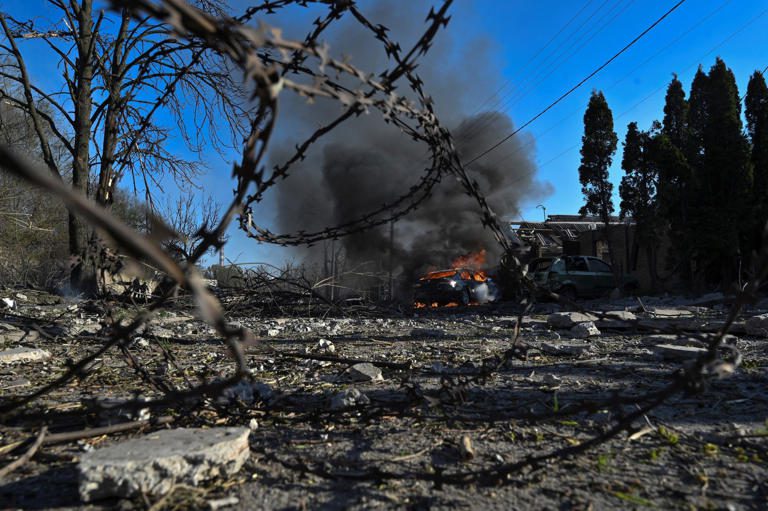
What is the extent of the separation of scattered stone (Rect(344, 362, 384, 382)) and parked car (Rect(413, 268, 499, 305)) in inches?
493

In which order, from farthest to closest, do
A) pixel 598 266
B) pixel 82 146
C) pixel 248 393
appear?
1. pixel 598 266
2. pixel 82 146
3. pixel 248 393

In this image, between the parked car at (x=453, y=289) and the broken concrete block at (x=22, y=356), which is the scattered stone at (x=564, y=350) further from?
the parked car at (x=453, y=289)

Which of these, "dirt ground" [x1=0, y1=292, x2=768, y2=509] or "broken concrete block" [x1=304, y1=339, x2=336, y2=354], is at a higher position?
"broken concrete block" [x1=304, y1=339, x2=336, y2=354]

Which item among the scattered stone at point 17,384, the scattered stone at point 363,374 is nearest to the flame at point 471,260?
the scattered stone at point 363,374

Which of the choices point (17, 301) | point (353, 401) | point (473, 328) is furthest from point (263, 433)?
point (17, 301)

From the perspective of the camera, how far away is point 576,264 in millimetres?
16844

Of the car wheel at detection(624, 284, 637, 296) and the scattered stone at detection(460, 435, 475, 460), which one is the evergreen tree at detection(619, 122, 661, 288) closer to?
the car wheel at detection(624, 284, 637, 296)

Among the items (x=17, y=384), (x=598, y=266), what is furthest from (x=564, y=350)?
(x=598, y=266)

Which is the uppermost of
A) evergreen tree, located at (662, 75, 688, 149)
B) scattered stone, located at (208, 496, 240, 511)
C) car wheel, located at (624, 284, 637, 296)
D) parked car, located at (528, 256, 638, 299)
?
evergreen tree, located at (662, 75, 688, 149)

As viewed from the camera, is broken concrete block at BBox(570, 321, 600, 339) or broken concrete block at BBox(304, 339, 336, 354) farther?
broken concrete block at BBox(570, 321, 600, 339)

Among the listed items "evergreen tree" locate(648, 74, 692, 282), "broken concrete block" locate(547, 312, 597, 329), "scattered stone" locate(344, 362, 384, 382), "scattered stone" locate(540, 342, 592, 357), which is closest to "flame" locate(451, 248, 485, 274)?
"evergreen tree" locate(648, 74, 692, 282)

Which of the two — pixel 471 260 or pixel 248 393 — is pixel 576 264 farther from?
pixel 248 393

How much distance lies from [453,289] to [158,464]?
14.4m

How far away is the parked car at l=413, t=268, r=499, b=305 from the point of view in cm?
1547
